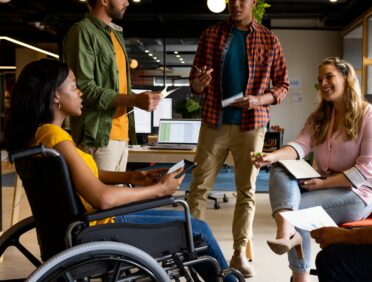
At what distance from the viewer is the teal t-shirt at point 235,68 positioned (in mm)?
2723

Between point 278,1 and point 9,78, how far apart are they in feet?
35.0

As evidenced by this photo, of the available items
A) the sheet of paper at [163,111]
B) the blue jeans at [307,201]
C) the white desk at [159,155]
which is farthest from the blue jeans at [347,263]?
the sheet of paper at [163,111]

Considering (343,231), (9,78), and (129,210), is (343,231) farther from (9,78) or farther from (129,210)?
(9,78)

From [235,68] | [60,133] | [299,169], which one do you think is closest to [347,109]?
[299,169]

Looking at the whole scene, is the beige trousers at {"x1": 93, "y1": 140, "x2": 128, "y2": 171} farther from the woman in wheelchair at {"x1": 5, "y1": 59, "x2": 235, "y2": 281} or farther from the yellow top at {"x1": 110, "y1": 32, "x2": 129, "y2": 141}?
the woman in wheelchair at {"x1": 5, "y1": 59, "x2": 235, "y2": 281}

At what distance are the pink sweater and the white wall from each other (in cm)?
811

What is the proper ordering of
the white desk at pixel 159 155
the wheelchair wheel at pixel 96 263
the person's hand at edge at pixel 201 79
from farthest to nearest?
the white desk at pixel 159 155
the person's hand at edge at pixel 201 79
the wheelchair wheel at pixel 96 263

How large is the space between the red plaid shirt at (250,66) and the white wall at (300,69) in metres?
7.68

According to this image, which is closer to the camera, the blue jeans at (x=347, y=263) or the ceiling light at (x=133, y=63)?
the blue jeans at (x=347, y=263)

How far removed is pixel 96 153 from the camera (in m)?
2.34

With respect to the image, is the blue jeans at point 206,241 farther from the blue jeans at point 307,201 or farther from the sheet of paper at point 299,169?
the sheet of paper at point 299,169

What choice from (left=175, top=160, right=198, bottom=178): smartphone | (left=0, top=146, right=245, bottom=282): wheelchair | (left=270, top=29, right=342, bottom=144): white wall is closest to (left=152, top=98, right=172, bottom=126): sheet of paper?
(left=175, top=160, right=198, bottom=178): smartphone

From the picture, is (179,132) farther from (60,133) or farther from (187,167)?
(60,133)

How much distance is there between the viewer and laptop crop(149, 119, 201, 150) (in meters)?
4.11
